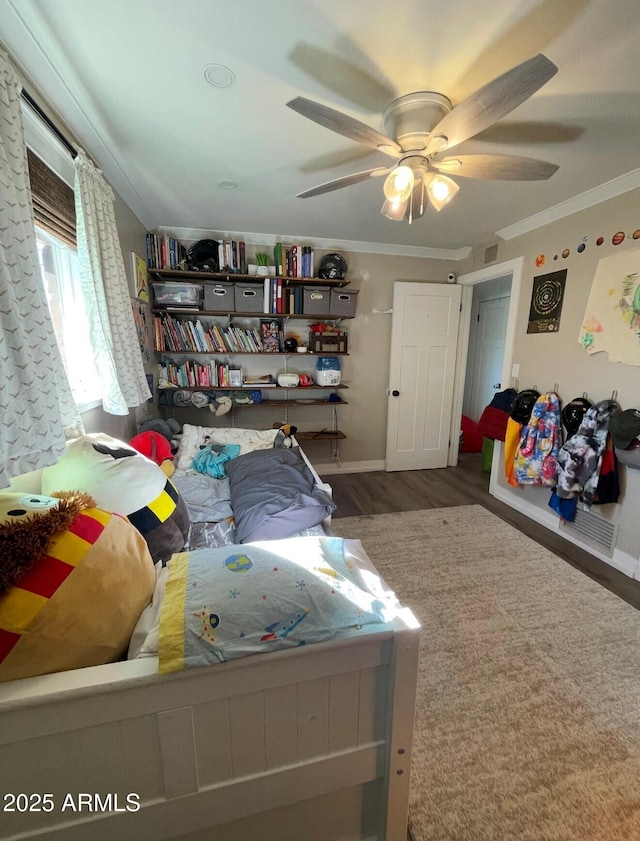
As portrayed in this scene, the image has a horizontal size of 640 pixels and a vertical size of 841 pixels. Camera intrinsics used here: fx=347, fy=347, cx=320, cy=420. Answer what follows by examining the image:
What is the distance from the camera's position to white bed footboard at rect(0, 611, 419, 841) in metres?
0.63

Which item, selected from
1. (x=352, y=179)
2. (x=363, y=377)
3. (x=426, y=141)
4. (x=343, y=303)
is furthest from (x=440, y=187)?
(x=363, y=377)

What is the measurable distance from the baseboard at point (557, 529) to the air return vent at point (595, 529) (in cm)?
4

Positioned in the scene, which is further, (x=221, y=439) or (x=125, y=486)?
(x=221, y=439)

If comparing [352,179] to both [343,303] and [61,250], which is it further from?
[343,303]

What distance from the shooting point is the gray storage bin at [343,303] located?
10.7 ft

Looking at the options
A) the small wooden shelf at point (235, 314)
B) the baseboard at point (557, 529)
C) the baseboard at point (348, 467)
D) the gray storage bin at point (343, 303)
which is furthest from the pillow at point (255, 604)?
the baseboard at point (348, 467)

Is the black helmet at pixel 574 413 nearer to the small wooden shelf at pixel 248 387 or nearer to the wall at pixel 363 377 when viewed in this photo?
the wall at pixel 363 377

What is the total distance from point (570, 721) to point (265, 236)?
3.65 metres

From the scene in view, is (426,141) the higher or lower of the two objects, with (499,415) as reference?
higher

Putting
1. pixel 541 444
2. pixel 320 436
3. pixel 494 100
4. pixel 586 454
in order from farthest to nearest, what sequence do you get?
1. pixel 320 436
2. pixel 541 444
3. pixel 586 454
4. pixel 494 100

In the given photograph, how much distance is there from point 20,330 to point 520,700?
2.15m

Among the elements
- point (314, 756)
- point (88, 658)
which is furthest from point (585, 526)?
point (88, 658)

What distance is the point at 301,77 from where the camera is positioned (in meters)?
1.35

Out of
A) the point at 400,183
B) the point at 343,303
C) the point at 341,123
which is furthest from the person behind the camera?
the point at 343,303
